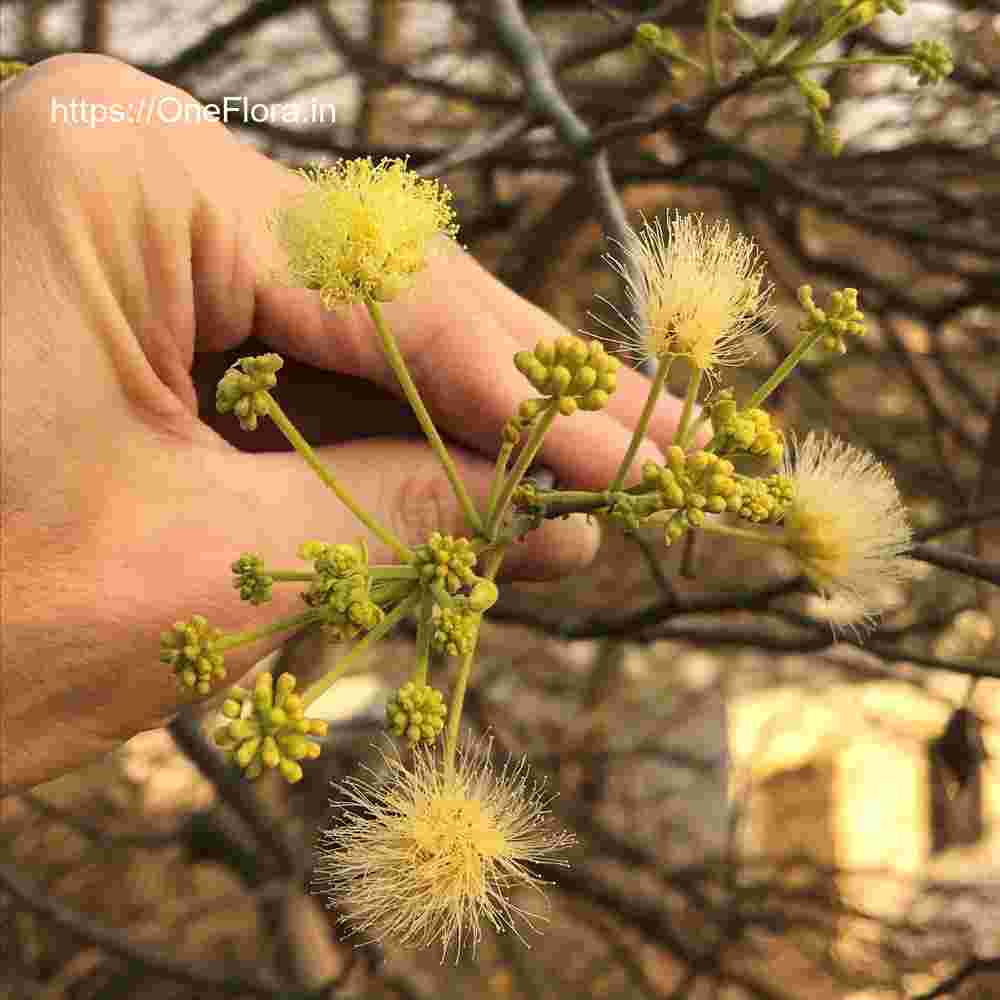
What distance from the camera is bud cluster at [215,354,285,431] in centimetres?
119

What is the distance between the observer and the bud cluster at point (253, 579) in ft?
3.93

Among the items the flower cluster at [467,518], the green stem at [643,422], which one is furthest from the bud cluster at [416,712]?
the green stem at [643,422]

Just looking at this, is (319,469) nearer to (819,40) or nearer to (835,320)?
(835,320)

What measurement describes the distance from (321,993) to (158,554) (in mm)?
1852

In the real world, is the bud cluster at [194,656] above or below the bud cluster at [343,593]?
below

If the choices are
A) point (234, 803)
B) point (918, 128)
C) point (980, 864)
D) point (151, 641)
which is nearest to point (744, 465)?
point (918, 128)

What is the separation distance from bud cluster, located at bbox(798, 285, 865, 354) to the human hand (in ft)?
1.47

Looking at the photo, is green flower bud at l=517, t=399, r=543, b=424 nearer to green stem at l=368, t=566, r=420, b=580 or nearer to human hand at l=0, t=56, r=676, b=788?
green stem at l=368, t=566, r=420, b=580

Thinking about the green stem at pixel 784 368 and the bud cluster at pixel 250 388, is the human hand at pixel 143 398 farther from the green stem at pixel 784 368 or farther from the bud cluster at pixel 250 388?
the green stem at pixel 784 368

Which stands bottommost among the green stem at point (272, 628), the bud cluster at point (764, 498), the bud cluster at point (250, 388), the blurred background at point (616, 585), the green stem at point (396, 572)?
the blurred background at point (616, 585)

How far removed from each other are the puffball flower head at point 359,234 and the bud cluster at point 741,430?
1.11 feet

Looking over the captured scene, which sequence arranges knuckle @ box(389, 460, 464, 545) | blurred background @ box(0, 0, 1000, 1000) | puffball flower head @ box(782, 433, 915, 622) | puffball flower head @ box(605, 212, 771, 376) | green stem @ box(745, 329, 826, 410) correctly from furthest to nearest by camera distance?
blurred background @ box(0, 0, 1000, 1000) < knuckle @ box(389, 460, 464, 545) < puffball flower head @ box(782, 433, 915, 622) < puffball flower head @ box(605, 212, 771, 376) < green stem @ box(745, 329, 826, 410)

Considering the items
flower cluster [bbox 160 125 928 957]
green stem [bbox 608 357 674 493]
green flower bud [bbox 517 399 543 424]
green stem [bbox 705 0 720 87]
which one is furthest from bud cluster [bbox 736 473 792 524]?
green stem [bbox 705 0 720 87]

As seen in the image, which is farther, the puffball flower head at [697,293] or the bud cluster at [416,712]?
the puffball flower head at [697,293]
